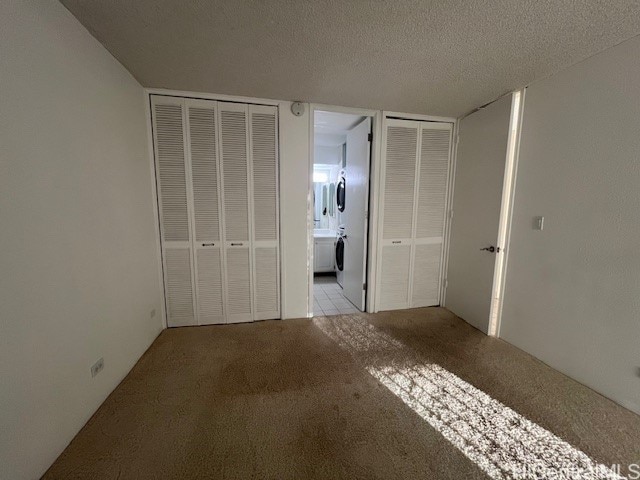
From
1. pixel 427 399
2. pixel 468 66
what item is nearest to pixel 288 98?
pixel 468 66

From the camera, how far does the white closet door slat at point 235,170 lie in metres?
2.68

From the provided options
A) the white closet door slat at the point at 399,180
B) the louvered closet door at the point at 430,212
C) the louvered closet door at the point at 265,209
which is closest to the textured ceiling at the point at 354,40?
the louvered closet door at the point at 265,209

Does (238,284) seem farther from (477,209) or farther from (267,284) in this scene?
(477,209)

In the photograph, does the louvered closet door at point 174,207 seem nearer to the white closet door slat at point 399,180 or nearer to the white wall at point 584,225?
the white closet door slat at point 399,180

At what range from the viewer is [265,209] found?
2.88 m

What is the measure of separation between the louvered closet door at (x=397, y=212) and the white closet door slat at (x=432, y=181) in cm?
12

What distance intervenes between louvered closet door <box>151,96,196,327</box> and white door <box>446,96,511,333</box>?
124 inches

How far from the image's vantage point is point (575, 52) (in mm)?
1860

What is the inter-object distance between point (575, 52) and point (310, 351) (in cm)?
314

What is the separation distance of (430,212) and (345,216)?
121 centimetres

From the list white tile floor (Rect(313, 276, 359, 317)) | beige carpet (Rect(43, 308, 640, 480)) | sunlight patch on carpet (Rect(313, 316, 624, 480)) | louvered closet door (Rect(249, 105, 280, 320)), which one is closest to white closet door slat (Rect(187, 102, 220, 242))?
louvered closet door (Rect(249, 105, 280, 320))

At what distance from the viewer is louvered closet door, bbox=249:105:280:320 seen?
2.77 metres

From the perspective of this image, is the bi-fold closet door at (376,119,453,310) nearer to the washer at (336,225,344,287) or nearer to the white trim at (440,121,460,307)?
the white trim at (440,121,460,307)

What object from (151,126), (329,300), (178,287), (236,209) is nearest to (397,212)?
(329,300)
